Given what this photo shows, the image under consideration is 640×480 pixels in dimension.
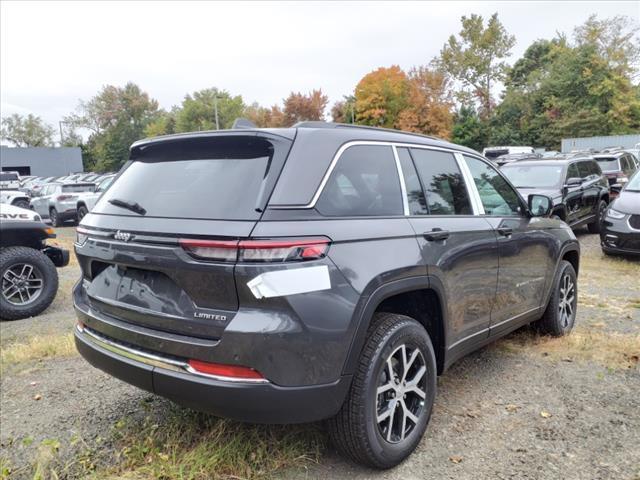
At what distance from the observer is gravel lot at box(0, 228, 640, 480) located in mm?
2773

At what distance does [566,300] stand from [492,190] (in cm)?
164

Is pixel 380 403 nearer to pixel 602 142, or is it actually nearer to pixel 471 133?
pixel 602 142

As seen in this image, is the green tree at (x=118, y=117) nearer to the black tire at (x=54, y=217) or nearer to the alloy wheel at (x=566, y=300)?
the black tire at (x=54, y=217)

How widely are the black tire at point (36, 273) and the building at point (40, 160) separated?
Answer: 189 ft

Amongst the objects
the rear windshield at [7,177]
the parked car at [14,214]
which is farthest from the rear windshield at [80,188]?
the parked car at [14,214]

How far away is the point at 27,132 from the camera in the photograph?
8744 cm

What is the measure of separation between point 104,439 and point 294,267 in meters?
1.77

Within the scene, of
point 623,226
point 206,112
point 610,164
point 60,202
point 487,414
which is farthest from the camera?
point 206,112

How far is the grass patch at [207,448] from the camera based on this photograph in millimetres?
2672

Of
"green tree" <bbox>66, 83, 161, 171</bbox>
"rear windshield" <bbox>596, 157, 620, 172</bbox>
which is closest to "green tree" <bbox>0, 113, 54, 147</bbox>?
"green tree" <bbox>66, 83, 161, 171</bbox>

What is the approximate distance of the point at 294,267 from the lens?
2.27 m

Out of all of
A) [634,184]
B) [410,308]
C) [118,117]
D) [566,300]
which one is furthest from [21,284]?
[118,117]

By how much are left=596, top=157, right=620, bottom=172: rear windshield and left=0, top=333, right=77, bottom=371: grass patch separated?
15.1m

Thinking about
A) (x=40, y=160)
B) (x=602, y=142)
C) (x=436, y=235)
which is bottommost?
(x=436, y=235)
